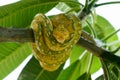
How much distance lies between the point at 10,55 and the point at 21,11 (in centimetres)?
16

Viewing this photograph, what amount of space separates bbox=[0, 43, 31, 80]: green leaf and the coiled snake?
1.03 feet

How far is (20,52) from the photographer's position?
4.33 feet

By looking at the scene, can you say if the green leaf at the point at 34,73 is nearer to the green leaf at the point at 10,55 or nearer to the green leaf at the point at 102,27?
the green leaf at the point at 10,55

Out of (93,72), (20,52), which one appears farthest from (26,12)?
(93,72)

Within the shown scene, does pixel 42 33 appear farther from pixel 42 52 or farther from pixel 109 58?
pixel 109 58

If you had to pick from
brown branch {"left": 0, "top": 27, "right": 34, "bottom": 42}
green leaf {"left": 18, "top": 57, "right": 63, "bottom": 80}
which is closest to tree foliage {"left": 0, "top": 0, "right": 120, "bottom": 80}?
green leaf {"left": 18, "top": 57, "right": 63, "bottom": 80}

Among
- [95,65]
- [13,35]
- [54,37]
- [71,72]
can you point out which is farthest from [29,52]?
[13,35]

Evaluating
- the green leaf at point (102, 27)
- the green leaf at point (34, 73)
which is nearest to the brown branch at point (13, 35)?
the green leaf at point (34, 73)

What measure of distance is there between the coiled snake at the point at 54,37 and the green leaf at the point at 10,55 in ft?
1.03

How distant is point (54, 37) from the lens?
3.04ft

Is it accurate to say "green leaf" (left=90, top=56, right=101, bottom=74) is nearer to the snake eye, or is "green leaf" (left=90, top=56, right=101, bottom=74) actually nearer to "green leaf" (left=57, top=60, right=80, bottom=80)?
"green leaf" (left=57, top=60, right=80, bottom=80)

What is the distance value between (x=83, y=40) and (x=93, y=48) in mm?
45

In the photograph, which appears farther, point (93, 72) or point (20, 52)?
point (93, 72)

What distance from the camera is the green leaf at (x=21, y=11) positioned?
3.82ft
